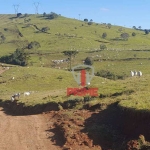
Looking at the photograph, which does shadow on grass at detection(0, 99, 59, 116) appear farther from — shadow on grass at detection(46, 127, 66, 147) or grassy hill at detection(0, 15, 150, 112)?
shadow on grass at detection(46, 127, 66, 147)

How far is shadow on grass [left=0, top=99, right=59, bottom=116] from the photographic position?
3033cm

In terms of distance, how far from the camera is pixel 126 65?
90.3 meters

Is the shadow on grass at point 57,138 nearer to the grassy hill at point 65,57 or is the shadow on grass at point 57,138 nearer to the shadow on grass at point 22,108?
the grassy hill at point 65,57

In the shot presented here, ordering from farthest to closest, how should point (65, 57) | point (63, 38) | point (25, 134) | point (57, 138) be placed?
point (63, 38)
point (65, 57)
point (25, 134)
point (57, 138)

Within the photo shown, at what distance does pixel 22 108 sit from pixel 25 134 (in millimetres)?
11886

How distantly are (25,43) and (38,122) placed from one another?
117 m

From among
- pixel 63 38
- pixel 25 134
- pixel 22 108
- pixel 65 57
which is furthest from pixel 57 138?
pixel 63 38

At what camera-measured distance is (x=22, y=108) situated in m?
33.5

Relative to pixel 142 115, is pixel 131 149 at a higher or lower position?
lower

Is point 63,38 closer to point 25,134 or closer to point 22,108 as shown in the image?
point 22,108

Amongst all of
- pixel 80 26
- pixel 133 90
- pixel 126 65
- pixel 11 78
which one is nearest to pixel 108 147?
pixel 133 90

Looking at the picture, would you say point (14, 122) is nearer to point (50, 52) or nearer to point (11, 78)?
point (11, 78)

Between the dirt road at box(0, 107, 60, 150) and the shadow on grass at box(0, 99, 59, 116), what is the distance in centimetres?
352

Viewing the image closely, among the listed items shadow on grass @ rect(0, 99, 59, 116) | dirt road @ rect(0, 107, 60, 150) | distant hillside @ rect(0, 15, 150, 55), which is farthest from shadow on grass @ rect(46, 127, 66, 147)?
distant hillside @ rect(0, 15, 150, 55)
